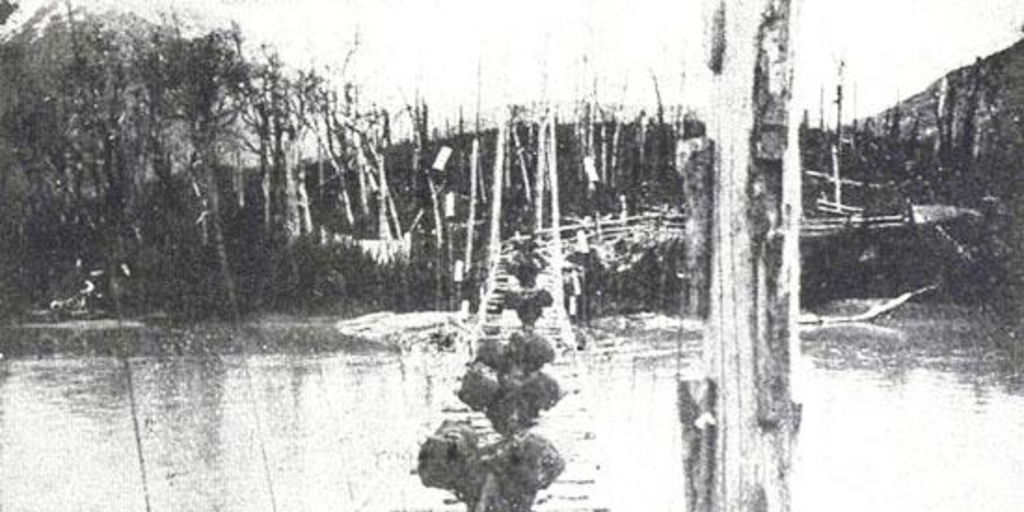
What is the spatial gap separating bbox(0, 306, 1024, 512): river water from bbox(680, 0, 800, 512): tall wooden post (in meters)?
1.05

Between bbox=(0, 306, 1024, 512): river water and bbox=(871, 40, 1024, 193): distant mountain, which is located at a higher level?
bbox=(871, 40, 1024, 193): distant mountain

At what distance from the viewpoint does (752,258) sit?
2.60 m

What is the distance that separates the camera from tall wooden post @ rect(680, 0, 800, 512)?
256 centimetres

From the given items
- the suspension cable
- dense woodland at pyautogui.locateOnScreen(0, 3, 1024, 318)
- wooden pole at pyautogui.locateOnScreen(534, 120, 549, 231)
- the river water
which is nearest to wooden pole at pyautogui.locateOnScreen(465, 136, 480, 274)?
dense woodland at pyautogui.locateOnScreen(0, 3, 1024, 318)

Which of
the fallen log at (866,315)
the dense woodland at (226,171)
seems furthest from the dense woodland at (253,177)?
the fallen log at (866,315)

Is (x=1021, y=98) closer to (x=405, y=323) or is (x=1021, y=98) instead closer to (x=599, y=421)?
(x=599, y=421)

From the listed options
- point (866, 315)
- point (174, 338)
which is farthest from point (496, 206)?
point (866, 315)

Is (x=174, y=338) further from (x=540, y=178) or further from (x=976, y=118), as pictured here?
(x=976, y=118)

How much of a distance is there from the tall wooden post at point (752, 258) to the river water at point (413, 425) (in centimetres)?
105

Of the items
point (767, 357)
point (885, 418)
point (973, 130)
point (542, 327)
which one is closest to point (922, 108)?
point (973, 130)

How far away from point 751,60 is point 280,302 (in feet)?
5.67

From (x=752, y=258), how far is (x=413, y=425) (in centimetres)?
155

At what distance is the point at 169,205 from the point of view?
12.0ft

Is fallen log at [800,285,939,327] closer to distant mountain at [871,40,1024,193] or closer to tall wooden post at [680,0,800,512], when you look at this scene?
distant mountain at [871,40,1024,193]
